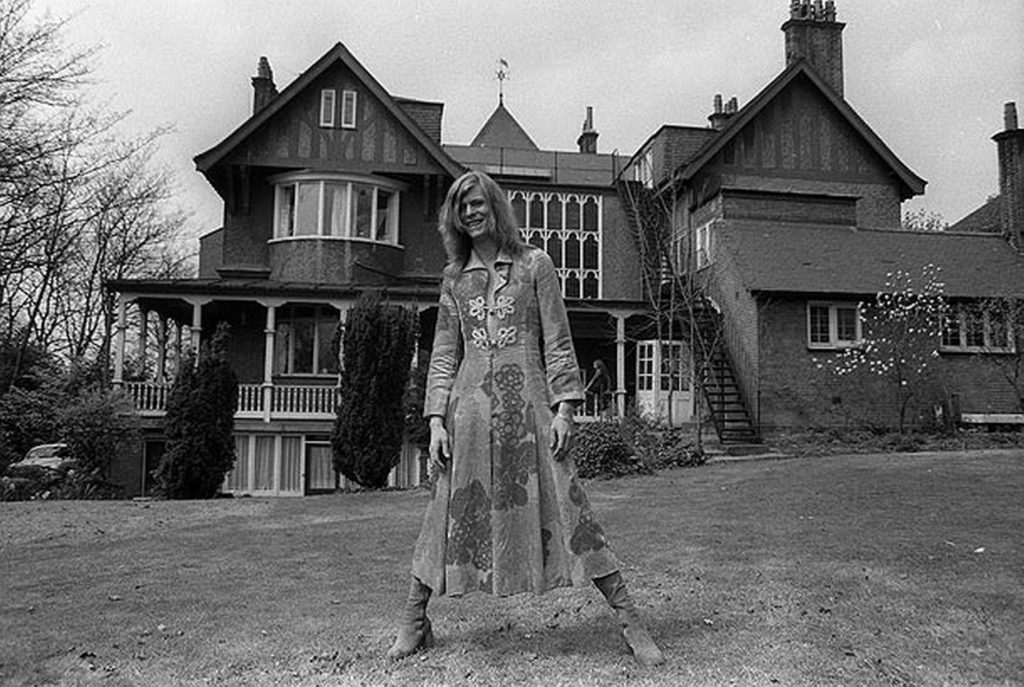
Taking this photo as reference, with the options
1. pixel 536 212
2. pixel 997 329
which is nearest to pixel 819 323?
pixel 997 329

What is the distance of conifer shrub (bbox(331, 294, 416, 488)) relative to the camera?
54.9ft

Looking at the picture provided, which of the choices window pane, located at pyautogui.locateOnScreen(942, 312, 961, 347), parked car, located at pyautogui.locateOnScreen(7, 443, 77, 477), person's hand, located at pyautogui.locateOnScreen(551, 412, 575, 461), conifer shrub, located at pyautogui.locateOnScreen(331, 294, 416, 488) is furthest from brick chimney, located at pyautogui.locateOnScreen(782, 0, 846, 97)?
person's hand, located at pyautogui.locateOnScreen(551, 412, 575, 461)

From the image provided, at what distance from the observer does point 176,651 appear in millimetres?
5598

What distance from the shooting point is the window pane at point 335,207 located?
2441 cm

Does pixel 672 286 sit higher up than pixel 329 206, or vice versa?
pixel 329 206

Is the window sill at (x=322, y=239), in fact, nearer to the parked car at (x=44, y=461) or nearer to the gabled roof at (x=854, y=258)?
the parked car at (x=44, y=461)

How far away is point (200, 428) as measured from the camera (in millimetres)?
16547

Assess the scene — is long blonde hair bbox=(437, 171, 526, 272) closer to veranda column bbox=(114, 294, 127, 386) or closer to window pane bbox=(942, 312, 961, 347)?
veranda column bbox=(114, 294, 127, 386)

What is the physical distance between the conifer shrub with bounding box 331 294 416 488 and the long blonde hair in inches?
450

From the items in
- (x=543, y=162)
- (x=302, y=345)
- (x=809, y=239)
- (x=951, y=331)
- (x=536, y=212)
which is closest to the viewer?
(x=951, y=331)

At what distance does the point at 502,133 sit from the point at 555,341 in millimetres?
41050

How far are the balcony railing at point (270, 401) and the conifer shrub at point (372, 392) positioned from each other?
4.20 metres

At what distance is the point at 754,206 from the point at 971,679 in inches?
846

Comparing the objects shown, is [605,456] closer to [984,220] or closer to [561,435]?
[561,435]
